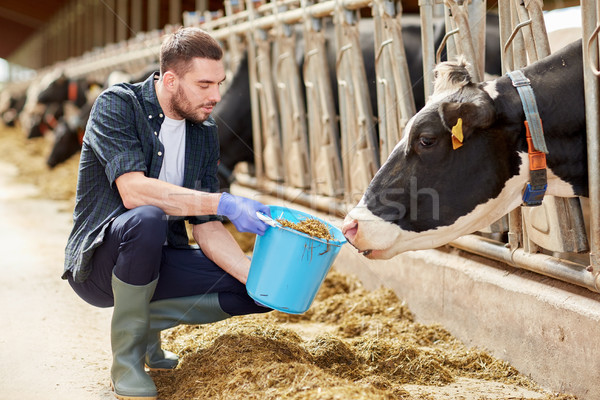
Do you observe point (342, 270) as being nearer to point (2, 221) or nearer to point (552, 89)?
point (552, 89)

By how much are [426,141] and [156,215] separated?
3.06ft

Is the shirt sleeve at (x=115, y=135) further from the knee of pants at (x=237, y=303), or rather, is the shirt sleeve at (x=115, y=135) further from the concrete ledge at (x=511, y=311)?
the concrete ledge at (x=511, y=311)

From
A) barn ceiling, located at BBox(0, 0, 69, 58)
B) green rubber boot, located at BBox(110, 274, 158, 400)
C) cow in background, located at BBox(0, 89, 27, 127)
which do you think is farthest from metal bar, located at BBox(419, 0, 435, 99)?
barn ceiling, located at BBox(0, 0, 69, 58)

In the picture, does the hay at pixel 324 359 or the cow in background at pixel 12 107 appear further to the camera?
the cow in background at pixel 12 107

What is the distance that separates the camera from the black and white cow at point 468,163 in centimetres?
228

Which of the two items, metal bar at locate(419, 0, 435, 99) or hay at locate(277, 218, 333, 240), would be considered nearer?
hay at locate(277, 218, 333, 240)

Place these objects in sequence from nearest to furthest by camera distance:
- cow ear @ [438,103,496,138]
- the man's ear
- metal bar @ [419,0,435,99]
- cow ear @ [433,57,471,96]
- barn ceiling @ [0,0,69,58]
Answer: cow ear @ [438,103,496,138]
cow ear @ [433,57,471,96]
the man's ear
metal bar @ [419,0,435,99]
barn ceiling @ [0,0,69,58]

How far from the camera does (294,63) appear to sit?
5.09m

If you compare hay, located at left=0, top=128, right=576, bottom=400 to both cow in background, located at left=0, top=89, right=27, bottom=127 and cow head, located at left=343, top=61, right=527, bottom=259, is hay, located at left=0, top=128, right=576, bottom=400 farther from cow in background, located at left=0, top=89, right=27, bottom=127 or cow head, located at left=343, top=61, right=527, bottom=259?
cow in background, located at left=0, top=89, right=27, bottom=127

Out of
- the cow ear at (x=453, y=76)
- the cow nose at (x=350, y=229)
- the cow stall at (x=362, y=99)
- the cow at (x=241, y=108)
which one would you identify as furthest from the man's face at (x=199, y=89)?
the cow at (x=241, y=108)

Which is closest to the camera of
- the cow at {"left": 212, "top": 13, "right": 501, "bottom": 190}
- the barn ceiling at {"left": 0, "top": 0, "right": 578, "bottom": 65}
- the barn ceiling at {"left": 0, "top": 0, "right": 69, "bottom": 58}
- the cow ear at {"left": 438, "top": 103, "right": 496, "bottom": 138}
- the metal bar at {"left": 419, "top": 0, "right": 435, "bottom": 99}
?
the cow ear at {"left": 438, "top": 103, "right": 496, "bottom": 138}

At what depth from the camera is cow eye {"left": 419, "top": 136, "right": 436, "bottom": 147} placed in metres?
2.29

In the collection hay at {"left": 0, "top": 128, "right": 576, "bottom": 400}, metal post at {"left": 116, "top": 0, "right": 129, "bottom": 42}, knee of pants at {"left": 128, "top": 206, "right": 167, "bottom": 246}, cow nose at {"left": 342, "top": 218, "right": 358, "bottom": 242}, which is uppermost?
metal post at {"left": 116, "top": 0, "right": 129, "bottom": 42}

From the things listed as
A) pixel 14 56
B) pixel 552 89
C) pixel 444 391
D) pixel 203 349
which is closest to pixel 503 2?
pixel 552 89
